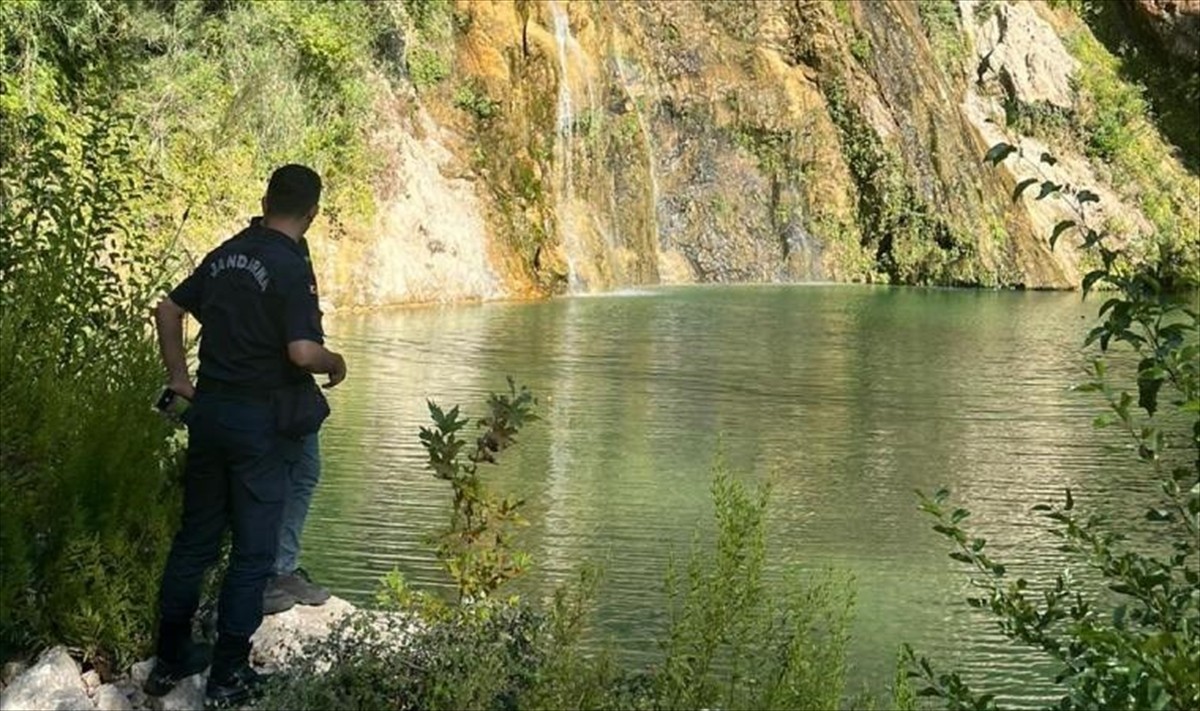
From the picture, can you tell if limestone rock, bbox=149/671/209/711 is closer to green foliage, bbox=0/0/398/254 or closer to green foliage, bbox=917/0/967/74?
green foliage, bbox=0/0/398/254

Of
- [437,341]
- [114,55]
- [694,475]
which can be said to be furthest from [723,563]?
[114,55]

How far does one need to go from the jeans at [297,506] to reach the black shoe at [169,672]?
961 millimetres

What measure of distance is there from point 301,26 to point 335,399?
12728 millimetres

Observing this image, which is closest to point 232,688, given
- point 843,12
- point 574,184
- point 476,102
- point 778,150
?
point 476,102

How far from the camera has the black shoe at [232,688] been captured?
486 cm

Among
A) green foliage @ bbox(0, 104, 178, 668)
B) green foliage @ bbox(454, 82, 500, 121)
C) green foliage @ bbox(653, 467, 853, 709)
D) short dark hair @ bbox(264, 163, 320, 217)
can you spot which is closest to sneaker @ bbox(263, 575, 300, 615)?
green foliage @ bbox(0, 104, 178, 668)

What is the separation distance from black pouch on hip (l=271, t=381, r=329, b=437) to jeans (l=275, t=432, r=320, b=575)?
901 mm

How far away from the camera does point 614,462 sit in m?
12.5

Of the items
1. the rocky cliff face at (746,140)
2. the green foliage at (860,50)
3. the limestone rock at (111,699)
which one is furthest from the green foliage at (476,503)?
the green foliage at (860,50)

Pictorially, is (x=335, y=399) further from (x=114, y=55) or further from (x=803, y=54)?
(x=803, y=54)

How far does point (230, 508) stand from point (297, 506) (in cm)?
108

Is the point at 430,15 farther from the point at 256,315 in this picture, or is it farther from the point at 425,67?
the point at 256,315

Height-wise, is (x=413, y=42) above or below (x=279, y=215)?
above

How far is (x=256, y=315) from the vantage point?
4.95 m
